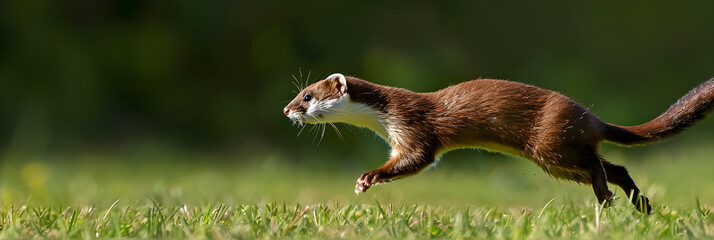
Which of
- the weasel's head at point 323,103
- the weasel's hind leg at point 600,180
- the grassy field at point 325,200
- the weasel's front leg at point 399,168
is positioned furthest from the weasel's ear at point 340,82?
the weasel's hind leg at point 600,180

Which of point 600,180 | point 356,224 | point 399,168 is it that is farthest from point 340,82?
point 600,180

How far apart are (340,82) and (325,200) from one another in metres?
1.55

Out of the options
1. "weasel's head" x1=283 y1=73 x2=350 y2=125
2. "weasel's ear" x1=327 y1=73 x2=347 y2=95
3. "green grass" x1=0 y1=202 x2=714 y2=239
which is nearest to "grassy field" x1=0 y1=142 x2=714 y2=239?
"green grass" x1=0 y1=202 x2=714 y2=239

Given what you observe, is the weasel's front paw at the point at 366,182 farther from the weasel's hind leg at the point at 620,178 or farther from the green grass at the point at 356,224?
the weasel's hind leg at the point at 620,178

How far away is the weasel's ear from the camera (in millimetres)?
3577

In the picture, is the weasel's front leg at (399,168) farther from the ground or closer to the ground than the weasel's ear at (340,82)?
closer to the ground

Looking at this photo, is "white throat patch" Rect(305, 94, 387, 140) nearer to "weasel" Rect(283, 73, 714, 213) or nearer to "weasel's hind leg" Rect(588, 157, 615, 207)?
"weasel" Rect(283, 73, 714, 213)

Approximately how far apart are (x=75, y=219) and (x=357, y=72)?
3945mm

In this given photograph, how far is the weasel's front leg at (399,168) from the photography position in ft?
10.7

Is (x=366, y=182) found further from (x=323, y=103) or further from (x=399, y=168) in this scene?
(x=323, y=103)

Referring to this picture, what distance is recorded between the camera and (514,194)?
5598mm

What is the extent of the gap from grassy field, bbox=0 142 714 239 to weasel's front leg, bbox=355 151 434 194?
5.9 inches

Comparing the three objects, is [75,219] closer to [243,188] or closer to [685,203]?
[243,188]

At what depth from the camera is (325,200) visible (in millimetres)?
4996
